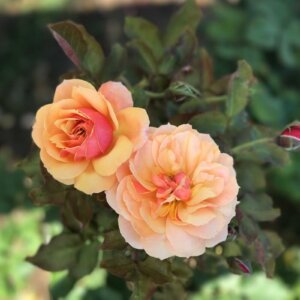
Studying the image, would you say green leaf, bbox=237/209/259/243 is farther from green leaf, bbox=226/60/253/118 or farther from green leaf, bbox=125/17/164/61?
green leaf, bbox=125/17/164/61

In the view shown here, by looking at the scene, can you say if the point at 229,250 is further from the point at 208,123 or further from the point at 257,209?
the point at 208,123

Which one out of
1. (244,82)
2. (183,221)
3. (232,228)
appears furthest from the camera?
(244,82)

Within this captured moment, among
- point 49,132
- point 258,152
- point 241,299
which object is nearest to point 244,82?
point 258,152

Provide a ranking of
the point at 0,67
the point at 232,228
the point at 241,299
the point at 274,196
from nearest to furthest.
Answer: the point at 232,228 → the point at 241,299 → the point at 274,196 → the point at 0,67

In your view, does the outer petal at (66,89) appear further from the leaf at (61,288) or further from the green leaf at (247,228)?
the leaf at (61,288)

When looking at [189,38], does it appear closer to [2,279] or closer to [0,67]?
[2,279]
